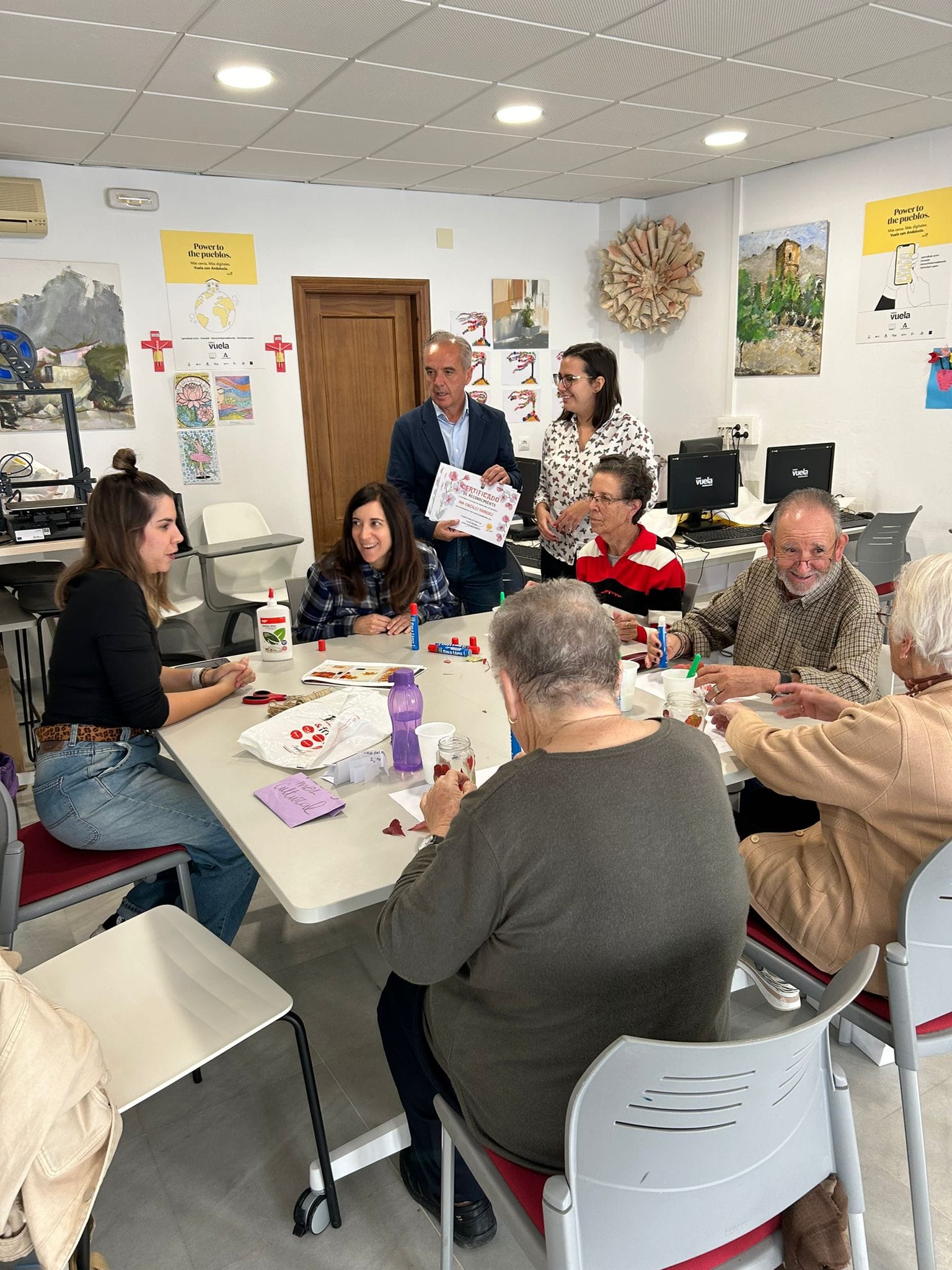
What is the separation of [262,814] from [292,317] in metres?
4.54

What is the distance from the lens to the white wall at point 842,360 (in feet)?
16.4

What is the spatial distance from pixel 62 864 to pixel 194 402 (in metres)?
3.86

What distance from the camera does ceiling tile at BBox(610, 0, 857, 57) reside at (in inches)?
119

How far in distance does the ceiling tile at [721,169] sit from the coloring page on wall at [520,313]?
115 cm

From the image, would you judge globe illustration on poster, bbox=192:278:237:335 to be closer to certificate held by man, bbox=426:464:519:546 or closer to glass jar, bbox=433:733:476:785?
certificate held by man, bbox=426:464:519:546

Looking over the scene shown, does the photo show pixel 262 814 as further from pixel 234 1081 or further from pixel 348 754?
pixel 234 1081

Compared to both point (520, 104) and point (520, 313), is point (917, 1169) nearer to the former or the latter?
point (520, 104)

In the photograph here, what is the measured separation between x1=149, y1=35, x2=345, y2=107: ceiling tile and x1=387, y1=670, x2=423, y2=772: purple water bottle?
2543mm

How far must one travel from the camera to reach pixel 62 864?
6.77 ft

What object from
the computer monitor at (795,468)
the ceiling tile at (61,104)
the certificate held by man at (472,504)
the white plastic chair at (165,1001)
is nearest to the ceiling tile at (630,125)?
the computer monitor at (795,468)

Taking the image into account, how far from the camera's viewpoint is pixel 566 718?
1.26m

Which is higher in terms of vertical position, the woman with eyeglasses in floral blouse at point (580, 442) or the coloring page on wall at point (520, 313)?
the coloring page on wall at point (520, 313)

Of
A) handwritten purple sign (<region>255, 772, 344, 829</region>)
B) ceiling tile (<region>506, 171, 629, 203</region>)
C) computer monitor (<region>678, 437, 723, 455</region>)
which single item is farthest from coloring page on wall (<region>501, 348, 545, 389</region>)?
handwritten purple sign (<region>255, 772, 344, 829</region>)

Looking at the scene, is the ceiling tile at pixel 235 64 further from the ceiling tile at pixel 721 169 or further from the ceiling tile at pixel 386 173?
the ceiling tile at pixel 721 169
